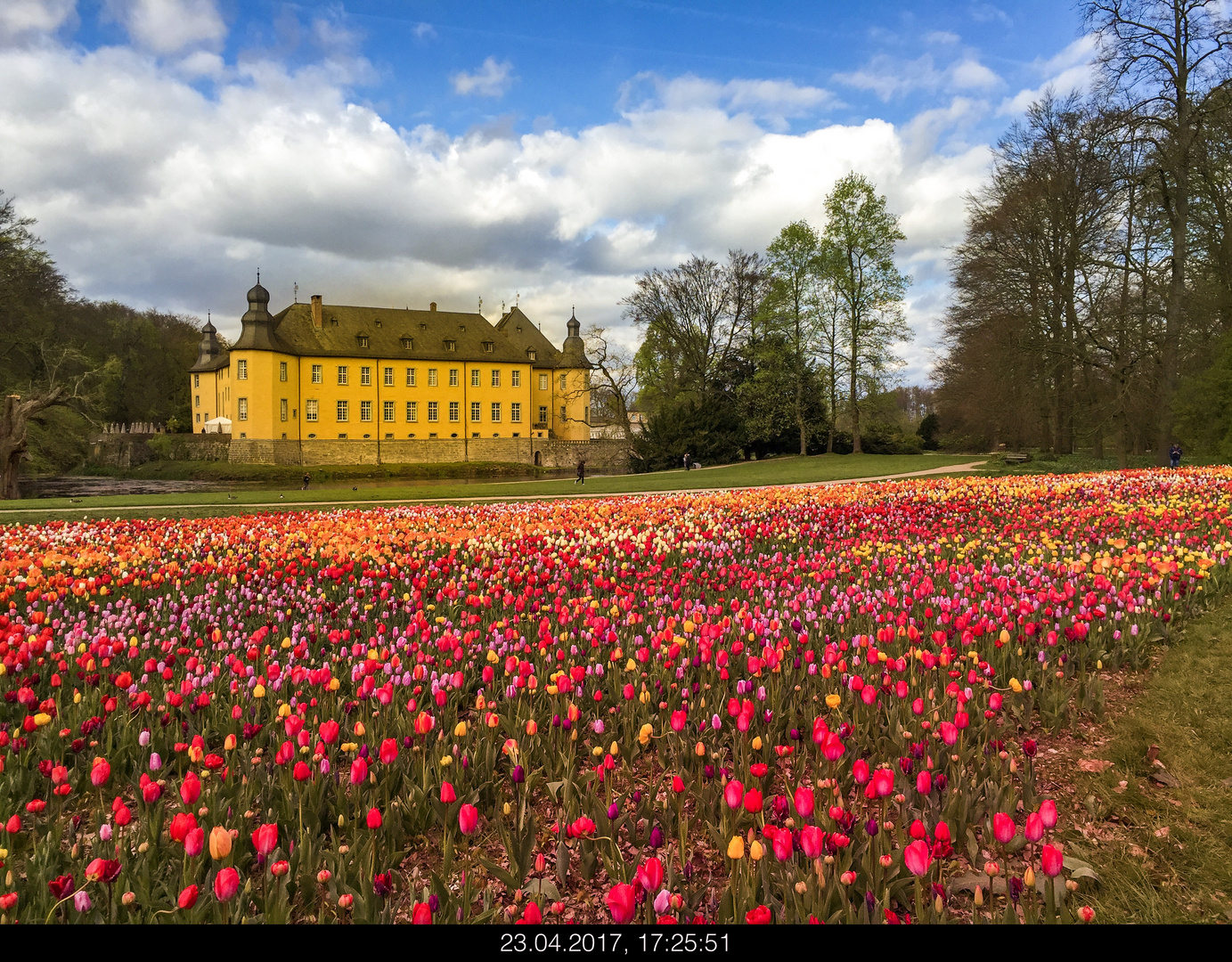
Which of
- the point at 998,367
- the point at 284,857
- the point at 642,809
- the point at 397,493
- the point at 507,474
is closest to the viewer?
the point at 284,857

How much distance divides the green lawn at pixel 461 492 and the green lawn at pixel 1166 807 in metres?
16.8

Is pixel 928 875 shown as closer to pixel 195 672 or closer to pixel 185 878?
pixel 185 878

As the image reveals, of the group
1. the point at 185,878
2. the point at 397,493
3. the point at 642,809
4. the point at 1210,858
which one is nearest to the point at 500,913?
the point at 642,809

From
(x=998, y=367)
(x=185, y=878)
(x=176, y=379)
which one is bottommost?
(x=185, y=878)

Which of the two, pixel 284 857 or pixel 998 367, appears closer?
pixel 284 857

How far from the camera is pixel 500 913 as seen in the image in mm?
2279

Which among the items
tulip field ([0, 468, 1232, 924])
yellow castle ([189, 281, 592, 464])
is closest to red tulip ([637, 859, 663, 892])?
tulip field ([0, 468, 1232, 924])

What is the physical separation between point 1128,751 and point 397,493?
67.9 feet

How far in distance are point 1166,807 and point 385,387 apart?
64880 millimetres

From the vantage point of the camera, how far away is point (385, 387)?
63.0 metres

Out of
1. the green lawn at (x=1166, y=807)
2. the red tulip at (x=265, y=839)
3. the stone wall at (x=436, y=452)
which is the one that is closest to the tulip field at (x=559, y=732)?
the red tulip at (x=265, y=839)

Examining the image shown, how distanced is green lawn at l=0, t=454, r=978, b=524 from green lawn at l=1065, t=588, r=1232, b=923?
16.8 m

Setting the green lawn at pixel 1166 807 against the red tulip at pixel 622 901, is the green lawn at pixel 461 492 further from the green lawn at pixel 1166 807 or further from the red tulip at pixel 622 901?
the green lawn at pixel 1166 807

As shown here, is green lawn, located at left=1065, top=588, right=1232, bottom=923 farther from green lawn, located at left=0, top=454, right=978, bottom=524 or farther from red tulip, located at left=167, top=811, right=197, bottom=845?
green lawn, located at left=0, top=454, right=978, bottom=524
